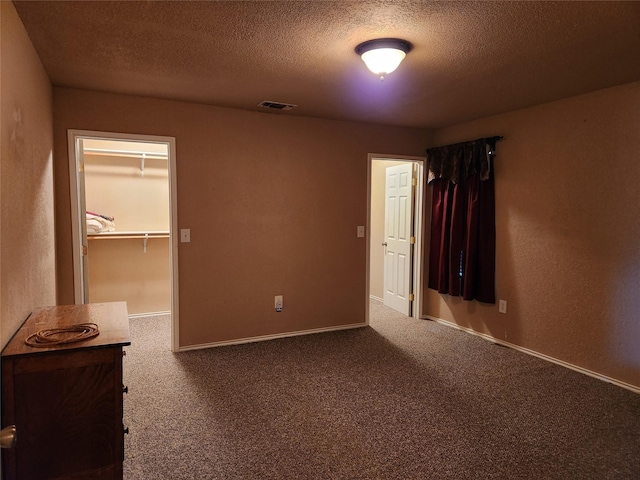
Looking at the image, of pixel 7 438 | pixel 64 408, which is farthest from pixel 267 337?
pixel 7 438

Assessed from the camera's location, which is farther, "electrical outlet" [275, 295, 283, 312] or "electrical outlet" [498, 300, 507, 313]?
"electrical outlet" [275, 295, 283, 312]

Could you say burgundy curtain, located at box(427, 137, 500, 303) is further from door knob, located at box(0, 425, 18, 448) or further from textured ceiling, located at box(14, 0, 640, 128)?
door knob, located at box(0, 425, 18, 448)

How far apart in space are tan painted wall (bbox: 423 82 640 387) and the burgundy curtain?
4.3 inches

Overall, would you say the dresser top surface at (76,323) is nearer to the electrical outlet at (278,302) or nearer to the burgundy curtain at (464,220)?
the electrical outlet at (278,302)

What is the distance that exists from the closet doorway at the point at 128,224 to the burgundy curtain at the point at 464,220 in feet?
9.96

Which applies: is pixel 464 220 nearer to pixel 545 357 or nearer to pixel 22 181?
pixel 545 357

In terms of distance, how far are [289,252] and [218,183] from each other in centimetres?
99

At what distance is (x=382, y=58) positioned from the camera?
2285 mm

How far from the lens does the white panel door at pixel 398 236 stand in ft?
16.4

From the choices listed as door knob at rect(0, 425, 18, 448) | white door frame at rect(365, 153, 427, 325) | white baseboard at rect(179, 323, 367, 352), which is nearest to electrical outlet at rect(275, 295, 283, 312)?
white baseboard at rect(179, 323, 367, 352)

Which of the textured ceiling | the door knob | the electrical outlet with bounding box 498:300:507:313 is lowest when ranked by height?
the electrical outlet with bounding box 498:300:507:313

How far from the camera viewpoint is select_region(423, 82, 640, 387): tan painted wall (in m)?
3.03

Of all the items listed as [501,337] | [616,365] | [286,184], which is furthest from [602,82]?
[286,184]

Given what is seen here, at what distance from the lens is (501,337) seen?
13.2ft
